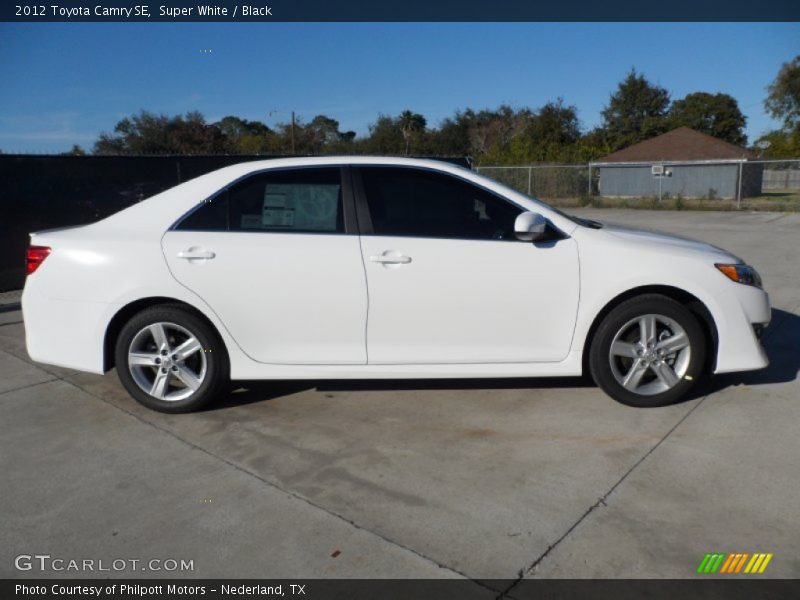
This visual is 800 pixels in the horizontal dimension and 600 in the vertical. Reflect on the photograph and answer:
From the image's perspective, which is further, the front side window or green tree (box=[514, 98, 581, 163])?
green tree (box=[514, 98, 581, 163])

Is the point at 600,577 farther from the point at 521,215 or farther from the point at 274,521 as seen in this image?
the point at 521,215

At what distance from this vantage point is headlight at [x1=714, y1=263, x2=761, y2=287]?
4.23m

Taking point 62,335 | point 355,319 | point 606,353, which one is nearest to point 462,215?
point 355,319

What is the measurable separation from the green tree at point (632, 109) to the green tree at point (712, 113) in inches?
133

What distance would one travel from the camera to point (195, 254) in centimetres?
419

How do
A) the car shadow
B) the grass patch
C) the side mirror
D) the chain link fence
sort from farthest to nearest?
the chain link fence → the grass patch → the car shadow → the side mirror

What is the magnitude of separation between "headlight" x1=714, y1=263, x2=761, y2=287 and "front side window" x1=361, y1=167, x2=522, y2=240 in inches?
53.0

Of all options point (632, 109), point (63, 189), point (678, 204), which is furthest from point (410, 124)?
point (63, 189)

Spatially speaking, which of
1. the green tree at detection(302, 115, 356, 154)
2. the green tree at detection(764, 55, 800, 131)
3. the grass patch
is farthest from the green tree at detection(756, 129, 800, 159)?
the green tree at detection(302, 115, 356, 154)

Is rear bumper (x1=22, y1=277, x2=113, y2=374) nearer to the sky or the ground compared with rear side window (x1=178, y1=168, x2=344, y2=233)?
nearer to the ground

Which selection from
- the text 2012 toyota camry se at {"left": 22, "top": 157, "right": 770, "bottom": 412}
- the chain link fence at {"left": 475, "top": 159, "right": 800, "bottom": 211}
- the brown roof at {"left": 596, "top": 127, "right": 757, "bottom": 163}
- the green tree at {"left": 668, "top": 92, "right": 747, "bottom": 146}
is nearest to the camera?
the text 2012 toyota camry se at {"left": 22, "top": 157, "right": 770, "bottom": 412}

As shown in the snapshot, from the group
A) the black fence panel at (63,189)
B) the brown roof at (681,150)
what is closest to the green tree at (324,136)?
the brown roof at (681,150)

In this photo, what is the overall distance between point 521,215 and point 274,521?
2229 mm

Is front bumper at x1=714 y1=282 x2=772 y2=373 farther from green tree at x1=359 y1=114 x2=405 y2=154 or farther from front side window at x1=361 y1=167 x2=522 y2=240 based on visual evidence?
green tree at x1=359 y1=114 x2=405 y2=154
